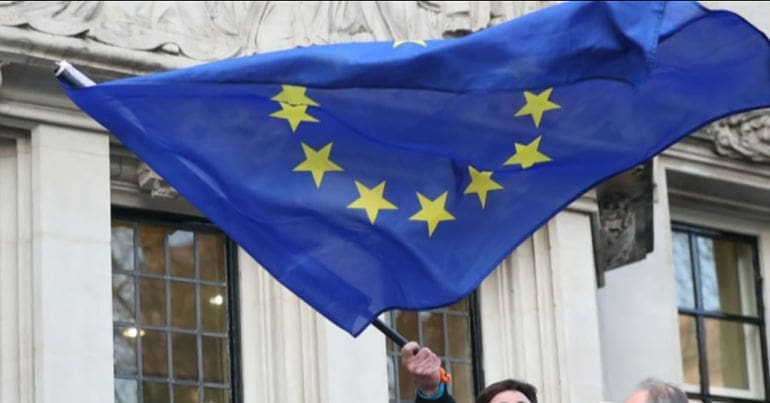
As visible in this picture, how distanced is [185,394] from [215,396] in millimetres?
296

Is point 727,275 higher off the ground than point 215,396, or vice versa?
point 727,275

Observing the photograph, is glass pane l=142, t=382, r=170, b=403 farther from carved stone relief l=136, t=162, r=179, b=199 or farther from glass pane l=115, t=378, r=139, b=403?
carved stone relief l=136, t=162, r=179, b=199

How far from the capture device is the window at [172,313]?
83.0 ft

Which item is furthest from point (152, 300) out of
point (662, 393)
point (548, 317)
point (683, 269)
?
point (662, 393)

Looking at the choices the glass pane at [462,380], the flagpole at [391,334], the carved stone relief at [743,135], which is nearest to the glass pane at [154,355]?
the glass pane at [462,380]

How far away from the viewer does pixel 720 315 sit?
97.4 ft

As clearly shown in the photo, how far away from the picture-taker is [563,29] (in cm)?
2034

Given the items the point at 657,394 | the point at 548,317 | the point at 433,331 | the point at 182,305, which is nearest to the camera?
the point at 657,394

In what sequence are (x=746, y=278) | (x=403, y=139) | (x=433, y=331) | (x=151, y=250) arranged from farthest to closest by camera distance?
1. (x=746, y=278)
2. (x=433, y=331)
3. (x=151, y=250)
4. (x=403, y=139)

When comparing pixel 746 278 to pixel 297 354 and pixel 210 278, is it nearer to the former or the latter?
pixel 297 354

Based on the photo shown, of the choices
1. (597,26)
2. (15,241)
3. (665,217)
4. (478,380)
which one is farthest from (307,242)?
(665,217)

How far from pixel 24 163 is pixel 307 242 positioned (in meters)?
4.63

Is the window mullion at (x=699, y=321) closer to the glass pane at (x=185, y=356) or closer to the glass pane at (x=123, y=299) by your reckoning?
the glass pane at (x=185, y=356)

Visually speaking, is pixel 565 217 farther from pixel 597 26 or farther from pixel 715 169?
pixel 597 26
